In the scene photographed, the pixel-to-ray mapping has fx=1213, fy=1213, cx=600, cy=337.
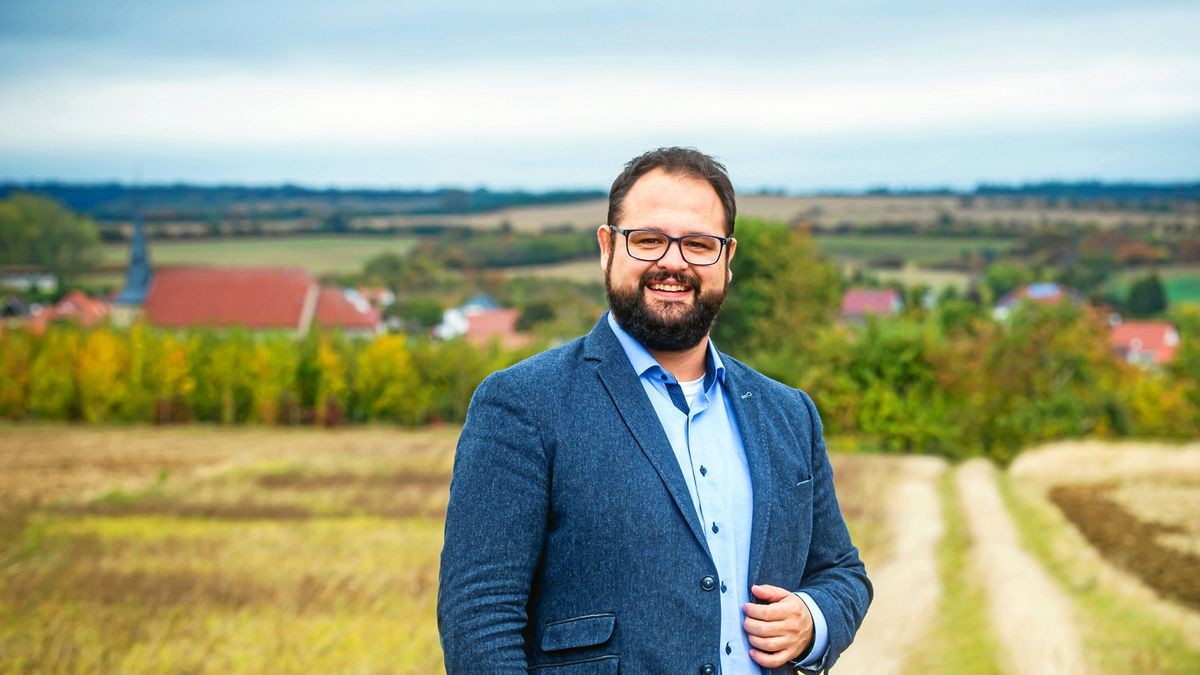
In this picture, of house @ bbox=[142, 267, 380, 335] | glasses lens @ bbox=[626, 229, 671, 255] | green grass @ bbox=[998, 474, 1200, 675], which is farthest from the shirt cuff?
house @ bbox=[142, 267, 380, 335]

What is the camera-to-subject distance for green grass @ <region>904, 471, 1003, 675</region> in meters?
9.85

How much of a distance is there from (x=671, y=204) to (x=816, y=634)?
3.65 ft

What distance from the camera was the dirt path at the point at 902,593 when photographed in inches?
392

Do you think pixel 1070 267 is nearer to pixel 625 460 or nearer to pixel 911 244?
pixel 911 244

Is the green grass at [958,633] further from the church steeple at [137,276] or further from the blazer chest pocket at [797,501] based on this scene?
the church steeple at [137,276]

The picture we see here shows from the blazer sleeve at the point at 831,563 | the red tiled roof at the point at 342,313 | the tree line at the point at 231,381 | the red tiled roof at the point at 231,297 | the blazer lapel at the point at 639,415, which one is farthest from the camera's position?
the red tiled roof at the point at 231,297

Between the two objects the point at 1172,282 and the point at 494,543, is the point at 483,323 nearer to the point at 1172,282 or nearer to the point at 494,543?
the point at 1172,282

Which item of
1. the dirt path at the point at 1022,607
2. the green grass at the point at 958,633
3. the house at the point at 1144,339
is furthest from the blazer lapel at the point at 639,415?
the house at the point at 1144,339

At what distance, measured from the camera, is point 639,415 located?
2.80 metres

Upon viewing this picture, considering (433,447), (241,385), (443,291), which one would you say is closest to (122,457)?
(433,447)

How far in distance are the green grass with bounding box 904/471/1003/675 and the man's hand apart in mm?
7228

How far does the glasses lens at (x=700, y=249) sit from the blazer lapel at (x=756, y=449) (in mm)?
318

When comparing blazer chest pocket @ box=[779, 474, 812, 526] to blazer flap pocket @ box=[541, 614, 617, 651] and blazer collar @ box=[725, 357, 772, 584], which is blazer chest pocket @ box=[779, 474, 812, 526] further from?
blazer flap pocket @ box=[541, 614, 617, 651]

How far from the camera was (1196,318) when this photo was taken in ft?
156
